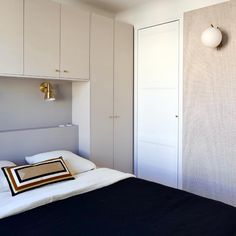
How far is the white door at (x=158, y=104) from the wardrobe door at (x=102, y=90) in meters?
0.42

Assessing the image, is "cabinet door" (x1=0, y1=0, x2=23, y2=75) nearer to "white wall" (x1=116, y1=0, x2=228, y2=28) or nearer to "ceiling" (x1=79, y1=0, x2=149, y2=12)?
"ceiling" (x1=79, y1=0, x2=149, y2=12)

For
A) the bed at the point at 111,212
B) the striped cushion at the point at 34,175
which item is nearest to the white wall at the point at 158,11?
the bed at the point at 111,212

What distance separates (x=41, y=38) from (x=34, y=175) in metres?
1.36

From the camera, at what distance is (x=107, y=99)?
132 inches

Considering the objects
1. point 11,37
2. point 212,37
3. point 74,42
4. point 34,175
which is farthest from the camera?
point 74,42

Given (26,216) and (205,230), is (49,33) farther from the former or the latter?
(205,230)

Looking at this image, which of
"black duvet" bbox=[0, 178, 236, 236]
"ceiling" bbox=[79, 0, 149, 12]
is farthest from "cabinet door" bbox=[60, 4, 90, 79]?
"black duvet" bbox=[0, 178, 236, 236]

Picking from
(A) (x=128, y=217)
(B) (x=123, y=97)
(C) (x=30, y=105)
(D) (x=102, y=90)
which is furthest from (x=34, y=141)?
(A) (x=128, y=217)

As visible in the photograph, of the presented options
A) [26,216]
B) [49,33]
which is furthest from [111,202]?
[49,33]

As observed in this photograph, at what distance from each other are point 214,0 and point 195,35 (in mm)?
390

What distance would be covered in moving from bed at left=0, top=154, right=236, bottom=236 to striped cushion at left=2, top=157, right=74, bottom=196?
0.18 feet

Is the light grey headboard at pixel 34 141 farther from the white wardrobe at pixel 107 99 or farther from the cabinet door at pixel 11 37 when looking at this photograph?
the cabinet door at pixel 11 37

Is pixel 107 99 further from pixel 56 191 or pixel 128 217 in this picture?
pixel 128 217

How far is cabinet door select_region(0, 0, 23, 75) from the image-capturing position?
2.46 metres
